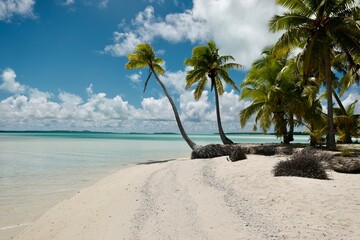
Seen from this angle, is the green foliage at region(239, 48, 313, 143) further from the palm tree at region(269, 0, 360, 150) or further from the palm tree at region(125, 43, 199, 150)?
the palm tree at region(125, 43, 199, 150)

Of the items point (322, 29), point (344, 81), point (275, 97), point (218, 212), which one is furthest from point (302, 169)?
point (344, 81)

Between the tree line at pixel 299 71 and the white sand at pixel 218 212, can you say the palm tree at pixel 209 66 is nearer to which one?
the tree line at pixel 299 71

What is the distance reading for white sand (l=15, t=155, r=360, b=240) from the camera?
461cm

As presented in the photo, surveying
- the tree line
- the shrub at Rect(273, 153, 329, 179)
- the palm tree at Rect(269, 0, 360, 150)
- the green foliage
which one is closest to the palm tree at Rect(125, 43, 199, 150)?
the tree line

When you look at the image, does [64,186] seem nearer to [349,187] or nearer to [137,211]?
[137,211]

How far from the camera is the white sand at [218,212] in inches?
182

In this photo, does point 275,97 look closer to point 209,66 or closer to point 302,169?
point 209,66

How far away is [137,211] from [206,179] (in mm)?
3839

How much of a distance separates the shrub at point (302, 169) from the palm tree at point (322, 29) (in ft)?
20.0

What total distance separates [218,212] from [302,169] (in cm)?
404

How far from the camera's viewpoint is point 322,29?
13.2 meters


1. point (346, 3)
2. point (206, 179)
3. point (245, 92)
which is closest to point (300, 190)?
point (206, 179)

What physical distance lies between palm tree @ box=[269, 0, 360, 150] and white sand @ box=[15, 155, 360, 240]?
7026mm

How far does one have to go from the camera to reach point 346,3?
12789 mm
